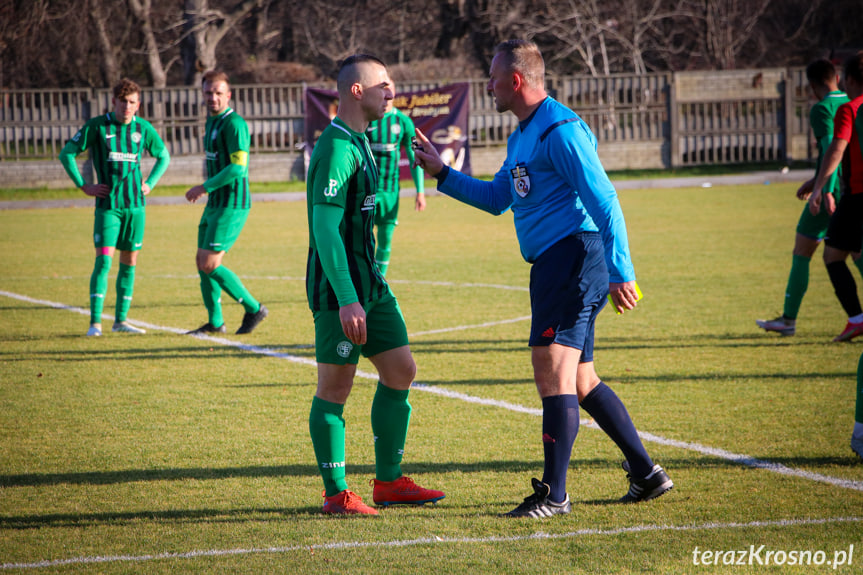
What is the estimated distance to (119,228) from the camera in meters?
9.59

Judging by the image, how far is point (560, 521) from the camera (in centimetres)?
427

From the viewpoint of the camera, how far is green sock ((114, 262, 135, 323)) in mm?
9578

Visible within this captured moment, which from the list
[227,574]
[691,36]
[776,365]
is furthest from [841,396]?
[691,36]

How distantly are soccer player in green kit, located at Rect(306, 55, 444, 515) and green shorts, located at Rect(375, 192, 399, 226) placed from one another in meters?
6.39

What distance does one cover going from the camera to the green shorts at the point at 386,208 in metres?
10.9

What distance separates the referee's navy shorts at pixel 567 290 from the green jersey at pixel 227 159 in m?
5.19

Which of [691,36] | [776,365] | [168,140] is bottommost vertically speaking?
[776,365]

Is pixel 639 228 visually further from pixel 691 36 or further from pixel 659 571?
pixel 691 36

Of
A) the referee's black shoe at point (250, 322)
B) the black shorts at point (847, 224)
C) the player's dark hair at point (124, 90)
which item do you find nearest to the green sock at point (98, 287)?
the referee's black shoe at point (250, 322)

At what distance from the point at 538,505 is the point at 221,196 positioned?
233 inches

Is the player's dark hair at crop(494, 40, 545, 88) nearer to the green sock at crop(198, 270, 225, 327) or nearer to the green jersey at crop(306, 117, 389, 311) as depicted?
the green jersey at crop(306, 117, 389, 311)

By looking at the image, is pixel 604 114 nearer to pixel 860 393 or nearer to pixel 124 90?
pixel 124 90

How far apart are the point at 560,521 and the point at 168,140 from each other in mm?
28364

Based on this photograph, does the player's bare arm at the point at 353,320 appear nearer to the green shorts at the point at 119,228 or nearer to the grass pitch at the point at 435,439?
the grass pitch at the point at 435,439
